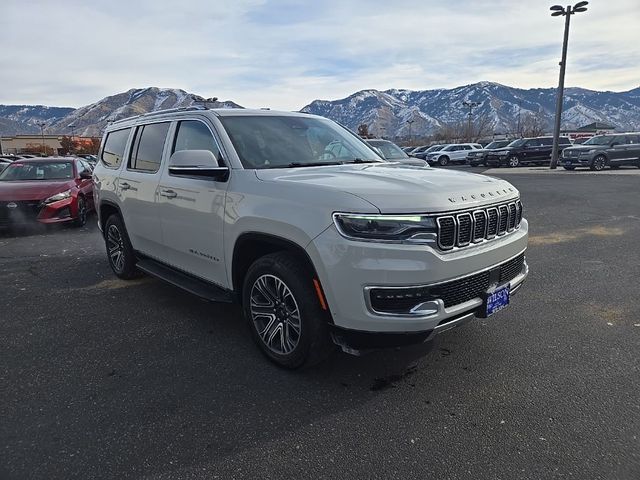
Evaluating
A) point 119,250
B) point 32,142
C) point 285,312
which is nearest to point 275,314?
point 285,312

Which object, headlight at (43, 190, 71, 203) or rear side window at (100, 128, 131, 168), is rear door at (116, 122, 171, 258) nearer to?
rear side window at (100, 128, 131, 168)

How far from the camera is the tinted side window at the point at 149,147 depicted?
4711 millimetres

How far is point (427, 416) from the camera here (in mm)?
2871

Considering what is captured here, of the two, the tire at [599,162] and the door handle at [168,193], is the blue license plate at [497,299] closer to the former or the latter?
the door handle at [168,193]

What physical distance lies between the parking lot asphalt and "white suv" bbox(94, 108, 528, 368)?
45 centimetres

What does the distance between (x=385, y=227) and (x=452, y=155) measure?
34779 mm

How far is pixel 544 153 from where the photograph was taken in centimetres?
2895

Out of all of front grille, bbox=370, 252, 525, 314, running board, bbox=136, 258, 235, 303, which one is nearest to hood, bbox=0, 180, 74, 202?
running board, bbox=136, 258, 235, 303

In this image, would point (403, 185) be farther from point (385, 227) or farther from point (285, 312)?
point (285, 312)

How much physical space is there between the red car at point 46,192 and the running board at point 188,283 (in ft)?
17.1

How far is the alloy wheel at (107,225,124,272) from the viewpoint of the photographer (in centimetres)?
575

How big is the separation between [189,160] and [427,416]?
2461 mm

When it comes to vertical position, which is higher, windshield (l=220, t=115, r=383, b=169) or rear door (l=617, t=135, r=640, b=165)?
windshield (l=220, t=115, r=383, b=169)

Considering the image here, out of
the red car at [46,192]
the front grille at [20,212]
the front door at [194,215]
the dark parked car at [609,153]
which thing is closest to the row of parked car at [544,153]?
the dark parked car at [609,153]
